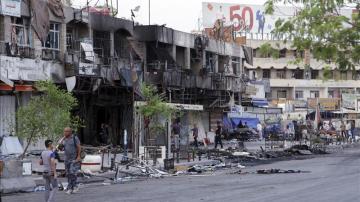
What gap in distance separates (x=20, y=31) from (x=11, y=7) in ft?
5.73

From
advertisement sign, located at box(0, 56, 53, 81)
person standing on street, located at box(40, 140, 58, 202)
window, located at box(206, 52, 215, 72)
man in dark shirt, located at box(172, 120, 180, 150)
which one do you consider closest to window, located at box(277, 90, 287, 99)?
window, located at box(206, 52, 215, 72)

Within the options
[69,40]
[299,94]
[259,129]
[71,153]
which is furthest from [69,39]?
[299,94]

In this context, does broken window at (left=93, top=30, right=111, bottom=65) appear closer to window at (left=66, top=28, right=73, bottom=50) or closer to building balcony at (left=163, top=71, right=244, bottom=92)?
window at (left=66, top=28, right=73, bottom=50)

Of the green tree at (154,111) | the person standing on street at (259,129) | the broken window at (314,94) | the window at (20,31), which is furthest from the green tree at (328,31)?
the broken window at (314,94)

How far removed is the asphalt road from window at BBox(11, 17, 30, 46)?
552 inches

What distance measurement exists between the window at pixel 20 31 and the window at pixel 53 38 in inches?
62.3

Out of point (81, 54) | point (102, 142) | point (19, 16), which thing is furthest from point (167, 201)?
point (102, 142)

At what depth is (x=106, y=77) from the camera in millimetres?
40906

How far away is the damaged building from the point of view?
116 ft

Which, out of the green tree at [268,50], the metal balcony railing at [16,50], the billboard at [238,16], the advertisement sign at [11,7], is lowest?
the green tree at [268,50]

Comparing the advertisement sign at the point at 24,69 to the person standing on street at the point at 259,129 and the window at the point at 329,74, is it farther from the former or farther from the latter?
the person standing on street at the point at 259,129

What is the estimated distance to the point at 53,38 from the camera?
126 ft

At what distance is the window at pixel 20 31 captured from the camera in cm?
3538

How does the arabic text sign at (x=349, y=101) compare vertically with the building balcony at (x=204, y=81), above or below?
below
